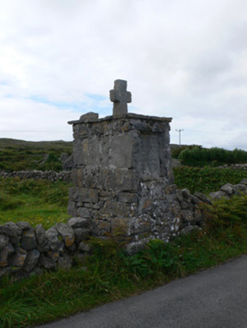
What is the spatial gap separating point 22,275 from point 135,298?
1710 mm

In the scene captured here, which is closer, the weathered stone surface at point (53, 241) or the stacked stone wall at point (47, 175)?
the weathered stone surface at point (53, 241)

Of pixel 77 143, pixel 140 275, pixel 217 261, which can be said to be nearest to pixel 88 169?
pixel 77 143

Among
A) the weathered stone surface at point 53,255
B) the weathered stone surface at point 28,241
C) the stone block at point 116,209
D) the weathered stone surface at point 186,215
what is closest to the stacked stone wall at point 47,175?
the weathered stone surface at point 186,215

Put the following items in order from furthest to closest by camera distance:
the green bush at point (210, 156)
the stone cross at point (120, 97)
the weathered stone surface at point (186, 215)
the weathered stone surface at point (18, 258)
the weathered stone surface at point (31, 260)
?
the green bush at point (210, 156) → the weathered stone surface at point (186, 215) → the stone cross at point (120, 97) → the weathered stone surface at point (31, 260) → the weathered stone surface at point (18, 258)

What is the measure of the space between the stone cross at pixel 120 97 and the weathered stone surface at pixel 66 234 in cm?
238

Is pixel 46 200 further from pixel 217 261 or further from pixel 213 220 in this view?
pixel 217 261

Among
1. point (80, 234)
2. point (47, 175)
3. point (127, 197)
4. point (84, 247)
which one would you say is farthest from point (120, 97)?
point (47, 175)

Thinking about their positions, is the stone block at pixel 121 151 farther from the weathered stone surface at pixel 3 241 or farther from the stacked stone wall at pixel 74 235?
the weathered stone surface at pixel 3 241

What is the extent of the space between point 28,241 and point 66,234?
2.55ft

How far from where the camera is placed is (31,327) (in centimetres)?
361

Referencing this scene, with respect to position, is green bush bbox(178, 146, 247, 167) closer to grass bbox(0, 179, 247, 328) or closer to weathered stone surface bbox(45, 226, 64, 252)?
grass bbox(0, 179, 247, 328)

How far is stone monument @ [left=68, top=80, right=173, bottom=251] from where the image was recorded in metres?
5.32

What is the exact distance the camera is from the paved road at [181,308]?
3.67 meters

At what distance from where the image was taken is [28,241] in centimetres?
465
